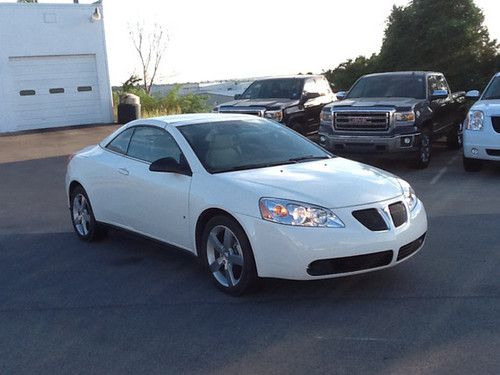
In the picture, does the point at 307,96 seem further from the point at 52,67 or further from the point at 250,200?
the point at 250,200

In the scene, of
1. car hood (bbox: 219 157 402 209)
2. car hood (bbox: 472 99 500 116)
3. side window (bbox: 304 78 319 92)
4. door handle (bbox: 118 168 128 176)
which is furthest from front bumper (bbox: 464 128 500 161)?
door handle (bbox: 118 168 128 176)

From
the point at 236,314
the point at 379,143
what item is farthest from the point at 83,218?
the point at 379,143

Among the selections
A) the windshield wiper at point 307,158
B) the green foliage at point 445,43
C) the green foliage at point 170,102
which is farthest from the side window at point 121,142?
the green foliage at point 445,43

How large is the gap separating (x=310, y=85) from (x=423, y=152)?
4.21 m

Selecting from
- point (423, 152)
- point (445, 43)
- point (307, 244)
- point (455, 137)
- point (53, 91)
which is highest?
point (445, 43)

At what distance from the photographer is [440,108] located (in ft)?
44.6

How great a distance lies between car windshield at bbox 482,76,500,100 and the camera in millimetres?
12371

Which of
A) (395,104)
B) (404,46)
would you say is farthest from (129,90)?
(395,104)

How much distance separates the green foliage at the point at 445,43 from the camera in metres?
23.7

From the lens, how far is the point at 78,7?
70.3 ft

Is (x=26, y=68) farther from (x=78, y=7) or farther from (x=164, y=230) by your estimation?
(x=164, y=230)

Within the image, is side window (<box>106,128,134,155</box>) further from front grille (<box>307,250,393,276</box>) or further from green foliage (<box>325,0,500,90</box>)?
green foliage (<box>325,0,500,90</box>)

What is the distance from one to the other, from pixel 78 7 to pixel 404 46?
1163 centimetres

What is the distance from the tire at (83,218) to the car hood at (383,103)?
Answer: 6.28m
